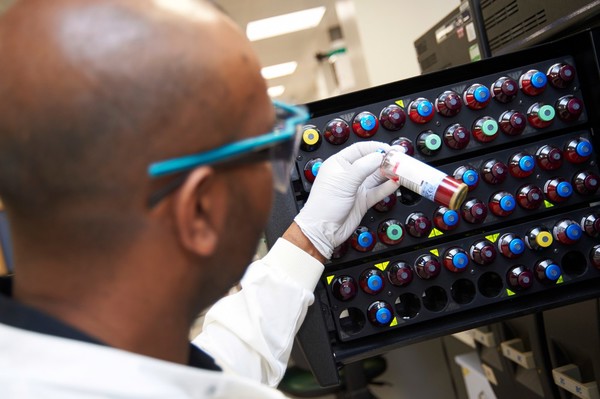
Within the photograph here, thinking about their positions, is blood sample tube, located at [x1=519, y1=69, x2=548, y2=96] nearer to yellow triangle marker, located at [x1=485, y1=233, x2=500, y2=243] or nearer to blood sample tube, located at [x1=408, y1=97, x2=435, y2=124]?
blood sample tube, located at [x1=408, y1=97, x2=435, y2=124]

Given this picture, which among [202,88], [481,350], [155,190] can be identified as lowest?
[481,350]

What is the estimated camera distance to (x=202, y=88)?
2.47 ft

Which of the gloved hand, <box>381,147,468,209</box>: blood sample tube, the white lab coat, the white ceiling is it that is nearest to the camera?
the white lab coat

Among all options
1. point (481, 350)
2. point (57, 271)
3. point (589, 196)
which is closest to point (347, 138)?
point (589, 196)

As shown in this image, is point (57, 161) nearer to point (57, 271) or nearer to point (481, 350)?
point (57, 271)

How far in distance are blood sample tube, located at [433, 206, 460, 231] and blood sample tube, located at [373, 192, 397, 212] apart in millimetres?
100

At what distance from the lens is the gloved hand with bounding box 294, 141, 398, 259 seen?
1274 millimetres

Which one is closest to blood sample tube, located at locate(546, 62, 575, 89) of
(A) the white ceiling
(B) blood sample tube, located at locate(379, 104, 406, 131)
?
(B) blood sample tube, located at locate(379, 104, 406, 131)

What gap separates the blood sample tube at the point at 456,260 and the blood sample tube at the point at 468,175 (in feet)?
0.47

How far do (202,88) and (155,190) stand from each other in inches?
5.6

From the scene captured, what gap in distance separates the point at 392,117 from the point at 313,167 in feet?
0.68

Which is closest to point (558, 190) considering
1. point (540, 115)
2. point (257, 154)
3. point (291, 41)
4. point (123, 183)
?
point (540, 115)

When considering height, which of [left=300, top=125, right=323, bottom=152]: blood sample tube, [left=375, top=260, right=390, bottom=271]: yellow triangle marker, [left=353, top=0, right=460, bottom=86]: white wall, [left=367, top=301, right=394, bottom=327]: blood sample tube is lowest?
[left=367, top=301, right=394, bottom=327]: blood sample tube

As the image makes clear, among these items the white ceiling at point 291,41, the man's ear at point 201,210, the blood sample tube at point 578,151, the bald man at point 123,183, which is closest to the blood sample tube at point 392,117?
the blood sample tube at point 578,151
